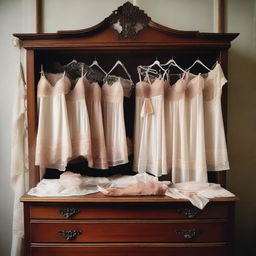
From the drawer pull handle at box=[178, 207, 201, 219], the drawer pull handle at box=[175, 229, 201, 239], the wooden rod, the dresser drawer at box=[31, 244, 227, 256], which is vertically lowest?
the dresser drawer at box=[31, 244, 227, 256]

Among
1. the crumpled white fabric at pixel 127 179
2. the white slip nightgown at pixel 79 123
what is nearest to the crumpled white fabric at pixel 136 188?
the crumpled white fabric at pixel 127 179

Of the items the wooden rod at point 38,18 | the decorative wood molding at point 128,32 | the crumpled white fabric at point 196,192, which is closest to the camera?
the crumpled white fabric at point 196,192

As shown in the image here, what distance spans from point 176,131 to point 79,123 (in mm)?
688

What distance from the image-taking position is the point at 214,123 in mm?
1740

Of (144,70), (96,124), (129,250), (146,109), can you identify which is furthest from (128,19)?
(129,250)

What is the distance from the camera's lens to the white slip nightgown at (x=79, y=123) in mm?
1705

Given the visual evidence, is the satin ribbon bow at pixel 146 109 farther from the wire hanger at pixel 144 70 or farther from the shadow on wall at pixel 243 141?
the shadow on wall at pixel 243 141

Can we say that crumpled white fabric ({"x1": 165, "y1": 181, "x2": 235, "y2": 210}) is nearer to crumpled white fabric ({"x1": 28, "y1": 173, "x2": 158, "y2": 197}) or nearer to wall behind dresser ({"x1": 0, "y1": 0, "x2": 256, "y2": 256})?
crumpled white fabric ({"x1": 28, "y1": 173, "x2": 158, "y2": 197})

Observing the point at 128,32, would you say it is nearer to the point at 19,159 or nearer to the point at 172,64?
the point at 172,64

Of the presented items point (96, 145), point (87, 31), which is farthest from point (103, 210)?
point (87, 31)

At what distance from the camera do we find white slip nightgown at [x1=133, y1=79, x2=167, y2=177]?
174cm

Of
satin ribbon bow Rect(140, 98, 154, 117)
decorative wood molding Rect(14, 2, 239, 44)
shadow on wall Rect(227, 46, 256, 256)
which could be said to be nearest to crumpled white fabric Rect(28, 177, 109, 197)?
satin ribbon bow Rect(140, 98, 154, 117)

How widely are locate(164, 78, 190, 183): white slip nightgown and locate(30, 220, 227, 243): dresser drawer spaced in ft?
1.15

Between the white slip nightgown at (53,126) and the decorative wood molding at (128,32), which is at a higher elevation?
the decorative wood molding at (128,32)
